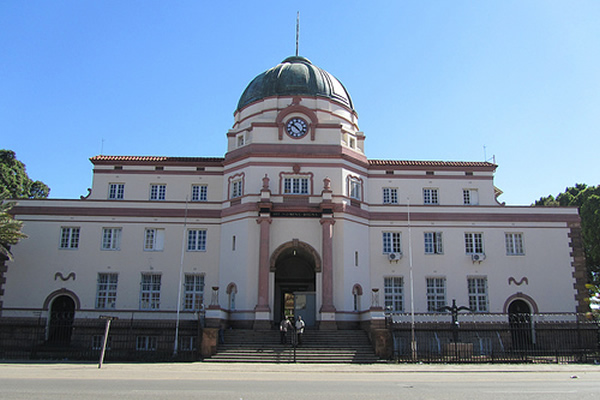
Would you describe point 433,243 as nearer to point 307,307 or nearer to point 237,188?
point 307,307

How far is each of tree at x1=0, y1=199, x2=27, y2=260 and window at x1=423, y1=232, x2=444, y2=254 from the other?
87.8 feet

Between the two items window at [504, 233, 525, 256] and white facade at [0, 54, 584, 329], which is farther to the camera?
window at [504, 233, 525, 256]

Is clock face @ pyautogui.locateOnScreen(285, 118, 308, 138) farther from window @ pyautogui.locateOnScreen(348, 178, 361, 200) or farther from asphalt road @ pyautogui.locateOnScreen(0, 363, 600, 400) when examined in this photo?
asphalt road @ pyautogui.locateOnScreen(0, 363, 600, 400)

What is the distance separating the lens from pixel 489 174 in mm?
38938

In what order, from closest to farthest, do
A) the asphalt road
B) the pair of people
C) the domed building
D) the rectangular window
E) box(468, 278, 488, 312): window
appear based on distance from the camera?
the asphalt road → the pair of people → the domed building → box(468, 278, 488, 312): window → the rectangular window

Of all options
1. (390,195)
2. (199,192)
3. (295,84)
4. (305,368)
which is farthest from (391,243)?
(305,368)

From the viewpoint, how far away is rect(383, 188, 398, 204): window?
125ft

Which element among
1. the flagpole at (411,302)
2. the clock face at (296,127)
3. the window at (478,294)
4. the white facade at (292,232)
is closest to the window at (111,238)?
the white facade at (292,232)

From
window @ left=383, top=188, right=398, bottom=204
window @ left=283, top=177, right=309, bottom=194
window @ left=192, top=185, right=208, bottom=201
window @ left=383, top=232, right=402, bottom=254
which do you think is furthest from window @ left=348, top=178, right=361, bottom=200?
window @ left=192, top=185, right=208, bottom=201

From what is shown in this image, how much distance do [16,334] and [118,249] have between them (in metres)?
7.89

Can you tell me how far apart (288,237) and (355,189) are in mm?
6120

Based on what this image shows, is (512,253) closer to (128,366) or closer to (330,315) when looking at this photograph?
(330,315)

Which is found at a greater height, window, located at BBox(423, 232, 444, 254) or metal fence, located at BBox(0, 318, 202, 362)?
window, located at BBox(423, 232, 444, 254)

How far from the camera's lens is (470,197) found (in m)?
38.8
